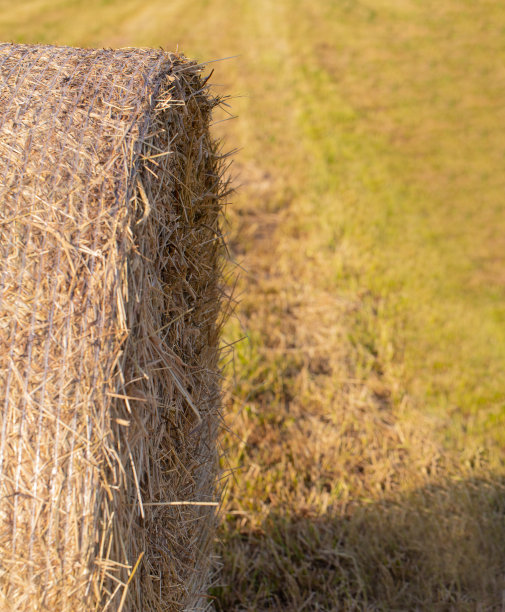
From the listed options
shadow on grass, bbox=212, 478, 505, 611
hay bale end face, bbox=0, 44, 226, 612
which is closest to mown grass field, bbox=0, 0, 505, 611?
shadow on grass, bbox=212, 478, 505, 611

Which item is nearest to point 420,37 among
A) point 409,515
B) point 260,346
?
point 260,346

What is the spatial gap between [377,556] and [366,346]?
6.64 feet

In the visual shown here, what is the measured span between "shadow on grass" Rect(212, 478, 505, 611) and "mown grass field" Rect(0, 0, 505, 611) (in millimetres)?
11

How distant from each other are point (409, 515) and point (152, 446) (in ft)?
6.22

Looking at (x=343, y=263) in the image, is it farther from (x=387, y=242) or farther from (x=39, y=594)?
(x=39, y=594)

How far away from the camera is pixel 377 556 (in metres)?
3.12

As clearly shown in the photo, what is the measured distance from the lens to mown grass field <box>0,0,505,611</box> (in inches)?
123

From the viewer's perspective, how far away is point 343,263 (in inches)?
232

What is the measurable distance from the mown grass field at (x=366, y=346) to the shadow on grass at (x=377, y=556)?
1cm

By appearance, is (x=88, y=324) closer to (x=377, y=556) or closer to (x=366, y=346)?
(x=377, y=556)

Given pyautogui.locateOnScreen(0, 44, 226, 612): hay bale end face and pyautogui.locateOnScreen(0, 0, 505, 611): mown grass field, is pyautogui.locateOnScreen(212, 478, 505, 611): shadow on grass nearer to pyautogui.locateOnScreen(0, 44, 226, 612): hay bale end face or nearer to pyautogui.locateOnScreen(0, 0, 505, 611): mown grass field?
pyautogui.locateOnScreen(0, 0, 505, 611): mown grass field

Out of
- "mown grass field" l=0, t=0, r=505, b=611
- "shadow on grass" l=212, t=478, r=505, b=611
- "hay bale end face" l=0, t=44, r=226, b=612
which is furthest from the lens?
"mown grass field" l=0, t=0, r=505, b=611

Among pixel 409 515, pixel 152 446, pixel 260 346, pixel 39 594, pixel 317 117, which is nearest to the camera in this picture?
pixel 39 594

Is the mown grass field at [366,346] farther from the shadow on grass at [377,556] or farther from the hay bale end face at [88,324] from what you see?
the hay bale end face at [88,324]
